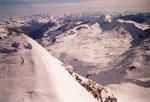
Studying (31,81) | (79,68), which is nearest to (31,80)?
(31,81)

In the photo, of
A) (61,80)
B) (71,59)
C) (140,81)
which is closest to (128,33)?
(71,59)

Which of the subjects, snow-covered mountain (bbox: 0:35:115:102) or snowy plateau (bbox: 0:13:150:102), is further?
snowy plateau (bbox: 0:13:150:102)

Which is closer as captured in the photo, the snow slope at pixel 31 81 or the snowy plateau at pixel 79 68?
the snow slope at pixel 31 81

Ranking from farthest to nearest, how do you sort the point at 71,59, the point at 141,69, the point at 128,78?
the point at 71,59, the point at 141,69, the point at 128,78

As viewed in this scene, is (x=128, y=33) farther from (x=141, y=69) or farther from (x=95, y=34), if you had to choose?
(x=141, y=69)

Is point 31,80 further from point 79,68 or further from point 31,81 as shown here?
point 79,68

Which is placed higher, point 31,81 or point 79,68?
point 31,81

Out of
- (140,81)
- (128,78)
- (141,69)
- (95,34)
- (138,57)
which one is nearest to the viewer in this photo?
(140,81)
